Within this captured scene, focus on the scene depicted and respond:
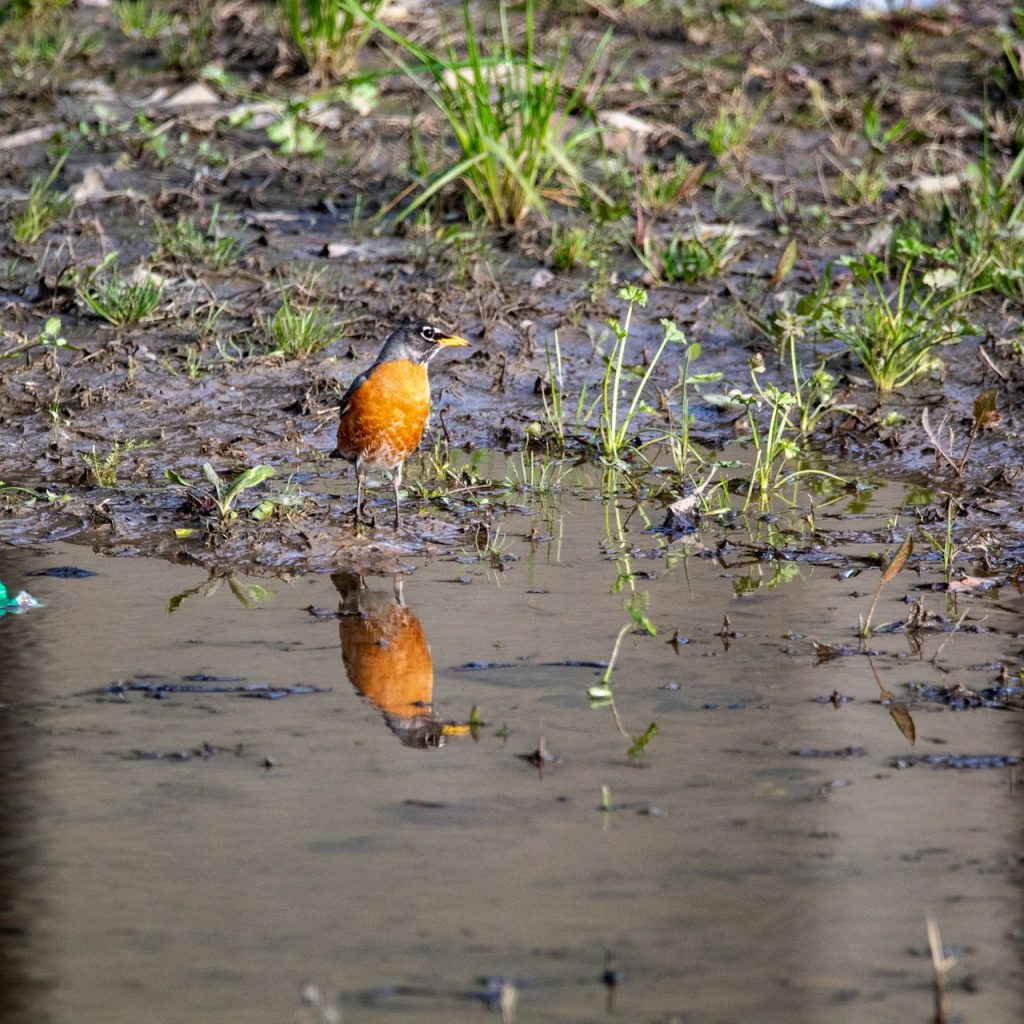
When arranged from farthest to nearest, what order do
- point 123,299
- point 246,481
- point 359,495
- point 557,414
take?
point 123,299 → point 557,414 → point 359,495 → point 246,481

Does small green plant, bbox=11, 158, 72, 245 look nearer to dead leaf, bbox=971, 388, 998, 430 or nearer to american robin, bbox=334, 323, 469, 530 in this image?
american robin, bbox=334, 323, 469, 530

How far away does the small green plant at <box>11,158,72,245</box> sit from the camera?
945 centimetres

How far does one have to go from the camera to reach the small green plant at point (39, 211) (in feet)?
31.0

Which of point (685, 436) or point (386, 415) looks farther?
point (685, 436)

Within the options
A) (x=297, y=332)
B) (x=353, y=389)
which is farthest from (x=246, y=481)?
(x=297, y=332)

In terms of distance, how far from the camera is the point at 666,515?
6.77 meters

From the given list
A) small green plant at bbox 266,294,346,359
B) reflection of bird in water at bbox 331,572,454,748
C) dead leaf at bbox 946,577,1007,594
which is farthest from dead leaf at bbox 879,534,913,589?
small green plant at bbox 266,294,346,359

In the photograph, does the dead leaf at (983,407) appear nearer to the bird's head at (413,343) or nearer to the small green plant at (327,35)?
the bird's head at (413,343)

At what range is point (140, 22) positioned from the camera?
12594 mm

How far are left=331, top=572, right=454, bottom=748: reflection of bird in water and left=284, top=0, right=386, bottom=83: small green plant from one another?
6.50 meters

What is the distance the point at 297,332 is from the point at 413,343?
1851 mm

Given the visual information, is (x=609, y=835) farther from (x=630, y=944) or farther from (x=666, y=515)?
(x=666, y=515)

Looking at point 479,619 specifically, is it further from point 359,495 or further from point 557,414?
point 557,414

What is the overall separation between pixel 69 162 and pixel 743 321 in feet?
15.5
